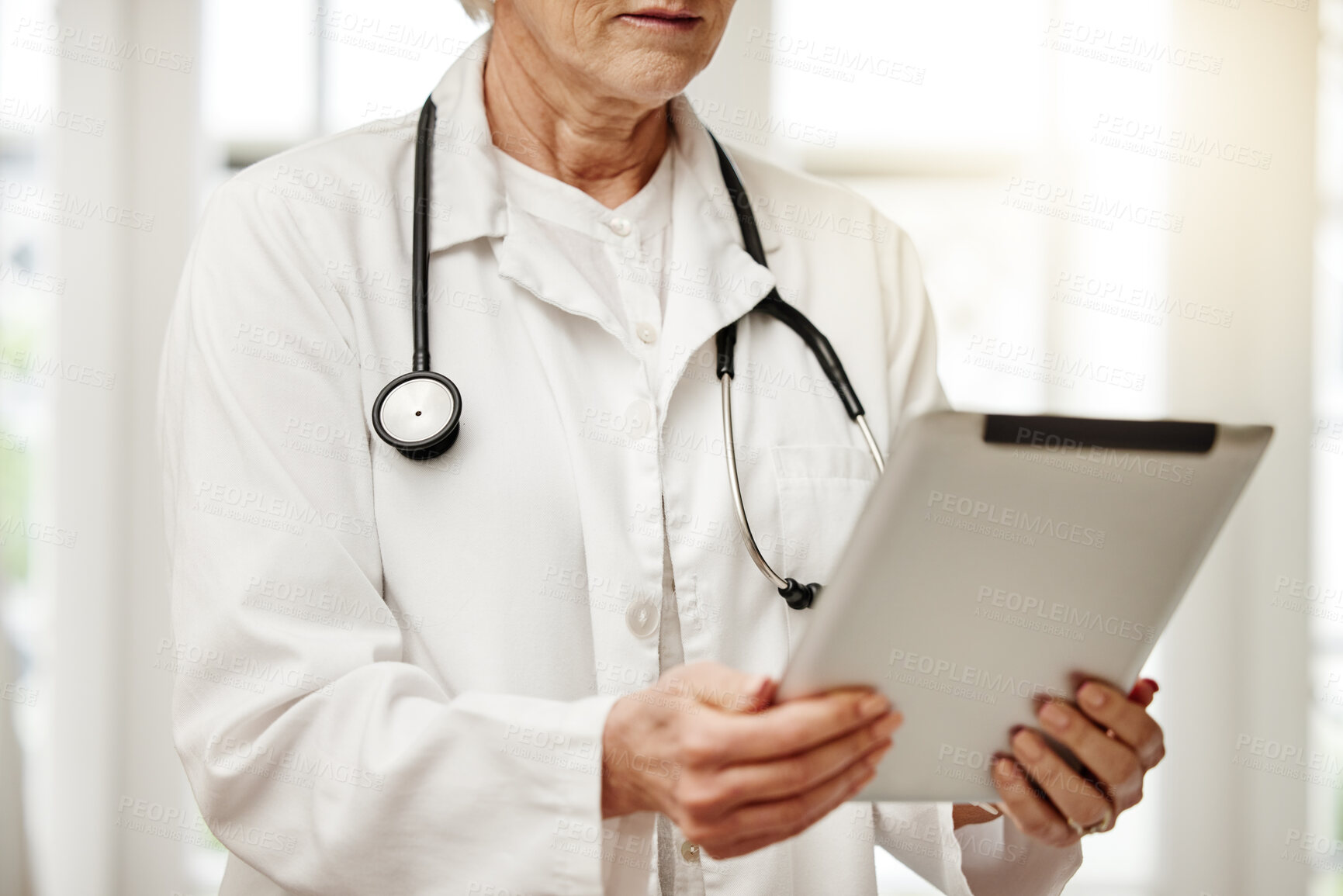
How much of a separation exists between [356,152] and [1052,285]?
1.53 metres

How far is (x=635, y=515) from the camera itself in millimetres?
984

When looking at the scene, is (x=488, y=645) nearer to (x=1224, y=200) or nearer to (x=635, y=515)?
(x=635, y=515)

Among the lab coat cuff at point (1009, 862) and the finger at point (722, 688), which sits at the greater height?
the finger at point (722, 688)

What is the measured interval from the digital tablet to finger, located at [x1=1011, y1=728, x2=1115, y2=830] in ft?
0.06

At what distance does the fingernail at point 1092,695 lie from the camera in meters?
0.79

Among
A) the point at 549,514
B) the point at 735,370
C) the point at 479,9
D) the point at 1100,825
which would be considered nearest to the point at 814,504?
the point at 735,370

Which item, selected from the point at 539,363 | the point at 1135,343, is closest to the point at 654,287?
the point at 539,363

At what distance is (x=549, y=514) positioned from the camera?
953 millimetres

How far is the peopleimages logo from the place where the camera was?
63 cm

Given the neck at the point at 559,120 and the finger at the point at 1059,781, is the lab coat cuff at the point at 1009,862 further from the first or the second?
the neck at the point at 559,120

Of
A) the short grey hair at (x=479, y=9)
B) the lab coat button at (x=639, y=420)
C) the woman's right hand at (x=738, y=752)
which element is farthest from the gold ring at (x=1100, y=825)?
the short grey hair at (x=479, y=9)

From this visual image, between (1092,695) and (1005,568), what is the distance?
0.18 meters

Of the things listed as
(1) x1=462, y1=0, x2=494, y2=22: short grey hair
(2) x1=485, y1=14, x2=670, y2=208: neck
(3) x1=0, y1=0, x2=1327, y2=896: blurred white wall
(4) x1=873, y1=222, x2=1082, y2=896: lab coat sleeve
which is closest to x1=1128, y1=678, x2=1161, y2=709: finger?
(4) x1=873, y1=222, x2=1082, y2=896: lab coat sleeve

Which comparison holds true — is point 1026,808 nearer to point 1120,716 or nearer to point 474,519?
point 1120,716
